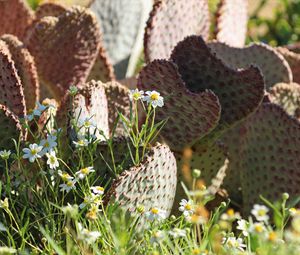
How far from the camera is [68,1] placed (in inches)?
253

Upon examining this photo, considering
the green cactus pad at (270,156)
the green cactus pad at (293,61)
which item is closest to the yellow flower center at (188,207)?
the green cactus pad at (270,156)

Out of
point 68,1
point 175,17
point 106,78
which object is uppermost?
point 175,17

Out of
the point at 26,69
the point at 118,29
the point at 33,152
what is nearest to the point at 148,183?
the point at 33,152

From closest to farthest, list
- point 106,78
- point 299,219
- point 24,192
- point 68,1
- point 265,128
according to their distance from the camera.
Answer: point 299,219 → point 24,192 → point 265,128 → point 106,78 → point 68,1

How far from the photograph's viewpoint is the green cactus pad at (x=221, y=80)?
292 centimetres

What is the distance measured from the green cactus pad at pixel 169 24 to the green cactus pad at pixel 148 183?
827 mm

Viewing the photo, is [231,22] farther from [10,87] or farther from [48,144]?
[48,144]

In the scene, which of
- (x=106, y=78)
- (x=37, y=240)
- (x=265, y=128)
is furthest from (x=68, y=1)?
(x=37, y=240)

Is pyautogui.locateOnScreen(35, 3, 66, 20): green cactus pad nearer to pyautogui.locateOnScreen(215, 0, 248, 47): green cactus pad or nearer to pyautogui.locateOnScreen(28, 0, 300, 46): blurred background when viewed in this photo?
pyautogui.locateOnScreen(215, 0, 248, 47): green cactus pad

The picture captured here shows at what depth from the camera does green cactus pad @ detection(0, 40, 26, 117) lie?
279 cm

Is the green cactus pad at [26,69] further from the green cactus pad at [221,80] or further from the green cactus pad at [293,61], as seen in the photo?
the green cactus pad at [293,61]

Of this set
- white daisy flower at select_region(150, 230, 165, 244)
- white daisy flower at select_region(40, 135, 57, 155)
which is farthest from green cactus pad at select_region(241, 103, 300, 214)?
white daisy flower at select_region(150, 230, 165, 244)

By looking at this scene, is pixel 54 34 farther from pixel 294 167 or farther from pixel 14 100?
pixel 294 167

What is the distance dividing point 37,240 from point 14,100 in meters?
0.49
